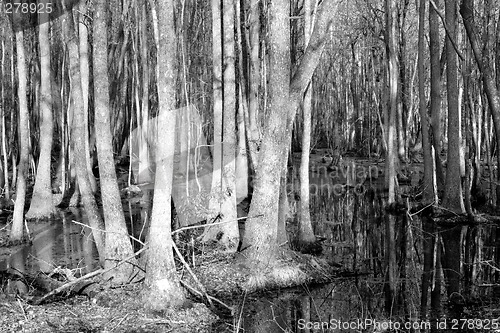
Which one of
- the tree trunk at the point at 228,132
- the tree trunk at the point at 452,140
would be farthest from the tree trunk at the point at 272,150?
the tree trunk at the point at 452,140

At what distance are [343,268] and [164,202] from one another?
15.4 feet

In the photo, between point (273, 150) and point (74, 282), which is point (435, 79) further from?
point (74, 282)

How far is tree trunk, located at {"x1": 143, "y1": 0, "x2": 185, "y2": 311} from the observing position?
7.64m

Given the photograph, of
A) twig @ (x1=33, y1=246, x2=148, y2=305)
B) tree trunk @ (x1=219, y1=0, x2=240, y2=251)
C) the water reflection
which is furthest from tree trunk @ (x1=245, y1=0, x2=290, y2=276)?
the water reflection

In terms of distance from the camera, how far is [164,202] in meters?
7.77

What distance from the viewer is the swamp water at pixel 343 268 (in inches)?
313

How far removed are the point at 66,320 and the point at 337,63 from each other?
42995 millimetres

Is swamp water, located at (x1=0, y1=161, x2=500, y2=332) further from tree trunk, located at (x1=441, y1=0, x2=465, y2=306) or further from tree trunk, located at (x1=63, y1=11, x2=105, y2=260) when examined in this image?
tree trunk, located at (x1=441, y1=0, x2=465, y2=306)

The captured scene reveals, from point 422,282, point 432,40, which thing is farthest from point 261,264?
point 432,40

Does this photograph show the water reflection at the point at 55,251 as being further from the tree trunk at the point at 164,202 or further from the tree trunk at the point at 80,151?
the tree trunk at the point at 164,202

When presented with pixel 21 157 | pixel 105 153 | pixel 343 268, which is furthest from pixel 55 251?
pixel 343 268

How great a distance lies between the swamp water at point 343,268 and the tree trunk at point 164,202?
938mm

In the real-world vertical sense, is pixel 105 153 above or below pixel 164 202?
above

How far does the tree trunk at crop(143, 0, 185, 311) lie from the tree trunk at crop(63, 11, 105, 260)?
1.93 meters
